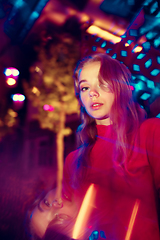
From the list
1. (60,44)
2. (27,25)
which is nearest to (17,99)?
(60,44)

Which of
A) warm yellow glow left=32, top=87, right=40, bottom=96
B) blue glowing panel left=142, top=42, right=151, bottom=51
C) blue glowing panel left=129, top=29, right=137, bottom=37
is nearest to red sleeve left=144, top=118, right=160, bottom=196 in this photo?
blue glowing panel left=142, top=42, right=151, bottom=51

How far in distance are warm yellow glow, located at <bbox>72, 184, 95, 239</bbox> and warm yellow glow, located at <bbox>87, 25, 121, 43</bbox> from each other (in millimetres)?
1362

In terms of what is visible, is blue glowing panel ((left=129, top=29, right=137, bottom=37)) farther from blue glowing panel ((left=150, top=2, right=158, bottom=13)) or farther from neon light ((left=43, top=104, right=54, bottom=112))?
neon light ((left=43, top=104, right=54, bottom=112))

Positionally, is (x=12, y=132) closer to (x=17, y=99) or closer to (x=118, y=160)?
(x=17, y=99)

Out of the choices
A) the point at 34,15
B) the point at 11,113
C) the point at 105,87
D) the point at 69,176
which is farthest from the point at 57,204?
the point at 11,113

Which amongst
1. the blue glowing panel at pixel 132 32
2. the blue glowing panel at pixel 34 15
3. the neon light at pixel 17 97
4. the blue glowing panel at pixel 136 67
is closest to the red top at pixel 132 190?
the blue glowing panel at pixel 136 67

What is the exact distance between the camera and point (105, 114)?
1188 mm

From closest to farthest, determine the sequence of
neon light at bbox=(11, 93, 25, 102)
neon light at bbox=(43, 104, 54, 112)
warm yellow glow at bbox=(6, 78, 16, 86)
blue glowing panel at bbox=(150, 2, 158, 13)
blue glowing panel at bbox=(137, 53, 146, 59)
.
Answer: blue glowing panel at bbox=(150, 2, 158, 13)
blue glowing panel at bbox=(137, 53, 146, 59)
warm yellow glow at bbox=(6, 78, 16, 86)
neon light at bbox=(43, 104, 54, 112)
neon light at bbox=(11, 93, 25, 102)

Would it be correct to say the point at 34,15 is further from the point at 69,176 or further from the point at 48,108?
the point at 48,108

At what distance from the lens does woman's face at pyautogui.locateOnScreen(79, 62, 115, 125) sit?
45.9 inches

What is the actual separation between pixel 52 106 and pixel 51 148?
2471mm

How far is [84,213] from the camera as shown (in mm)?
1237

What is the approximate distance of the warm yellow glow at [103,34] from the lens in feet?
5.07

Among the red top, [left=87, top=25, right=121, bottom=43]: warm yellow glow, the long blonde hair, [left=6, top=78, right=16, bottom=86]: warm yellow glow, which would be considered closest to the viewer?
the red top
